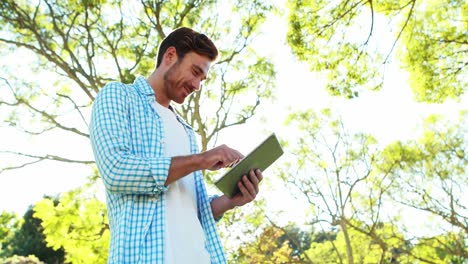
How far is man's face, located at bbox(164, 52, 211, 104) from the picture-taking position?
1573 mm

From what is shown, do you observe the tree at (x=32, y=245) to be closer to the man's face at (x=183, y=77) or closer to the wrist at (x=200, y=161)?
the man's face at (x=183, y=77)

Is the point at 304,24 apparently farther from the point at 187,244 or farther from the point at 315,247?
the point at 315,247

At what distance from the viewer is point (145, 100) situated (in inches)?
56.7

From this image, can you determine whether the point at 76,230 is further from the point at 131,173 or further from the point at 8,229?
the point at 8,229

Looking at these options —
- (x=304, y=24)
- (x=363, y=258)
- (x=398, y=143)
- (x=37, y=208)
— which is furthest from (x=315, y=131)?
(x=37, y=208)

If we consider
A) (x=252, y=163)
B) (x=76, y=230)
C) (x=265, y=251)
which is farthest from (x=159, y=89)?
(x=265, y=251)

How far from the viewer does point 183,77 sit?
157cm

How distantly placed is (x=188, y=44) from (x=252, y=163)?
0.50m

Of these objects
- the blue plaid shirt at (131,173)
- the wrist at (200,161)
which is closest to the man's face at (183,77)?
the blue plaid shirt at (131,173)

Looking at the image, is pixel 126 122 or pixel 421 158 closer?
pixel 126 122

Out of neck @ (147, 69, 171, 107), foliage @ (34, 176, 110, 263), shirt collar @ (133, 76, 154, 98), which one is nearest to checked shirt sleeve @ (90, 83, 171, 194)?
shirt collar @ (133, 76, 154, 98)

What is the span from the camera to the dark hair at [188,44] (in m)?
1.60

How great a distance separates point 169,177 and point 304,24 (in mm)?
5086

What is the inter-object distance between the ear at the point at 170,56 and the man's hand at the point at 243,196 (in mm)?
498
